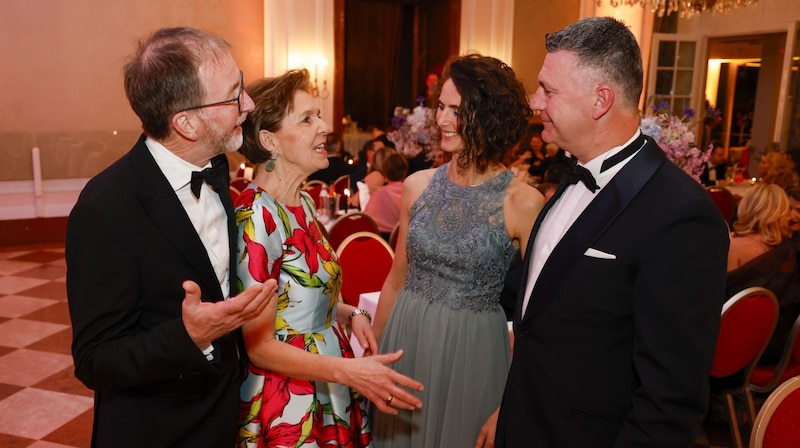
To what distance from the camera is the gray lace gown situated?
1.99 meters

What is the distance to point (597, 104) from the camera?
55.5 inches

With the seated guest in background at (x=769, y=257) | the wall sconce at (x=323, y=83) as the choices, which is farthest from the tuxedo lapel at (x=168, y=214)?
the wall sconce at (x=323, y=83)

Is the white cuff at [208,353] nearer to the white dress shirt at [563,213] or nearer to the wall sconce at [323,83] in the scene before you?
the white dress shirt at [563,213]

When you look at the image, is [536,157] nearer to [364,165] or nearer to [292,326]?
[364,165]

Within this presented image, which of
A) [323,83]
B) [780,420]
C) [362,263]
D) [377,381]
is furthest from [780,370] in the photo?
[323,83]

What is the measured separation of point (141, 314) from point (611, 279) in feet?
3.24

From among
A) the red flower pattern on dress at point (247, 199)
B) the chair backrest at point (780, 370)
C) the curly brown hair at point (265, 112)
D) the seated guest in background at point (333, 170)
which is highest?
the curly brown hair at point (265, 112)

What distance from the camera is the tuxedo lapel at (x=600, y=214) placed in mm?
1320

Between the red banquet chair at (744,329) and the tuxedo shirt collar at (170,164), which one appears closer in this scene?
the tuxedo shirt collar at (170,164)

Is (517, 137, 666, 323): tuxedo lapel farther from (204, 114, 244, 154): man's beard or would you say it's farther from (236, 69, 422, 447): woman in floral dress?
(204, 114, 244, 154): man's beard

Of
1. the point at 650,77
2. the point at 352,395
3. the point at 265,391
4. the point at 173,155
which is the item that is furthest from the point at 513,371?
the point at 650,77

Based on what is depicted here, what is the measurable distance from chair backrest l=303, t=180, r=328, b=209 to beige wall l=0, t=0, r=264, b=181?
10.1 ft

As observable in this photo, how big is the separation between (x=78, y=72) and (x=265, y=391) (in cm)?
757

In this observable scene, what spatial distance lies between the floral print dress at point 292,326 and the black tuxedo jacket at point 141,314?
0.18 metres
